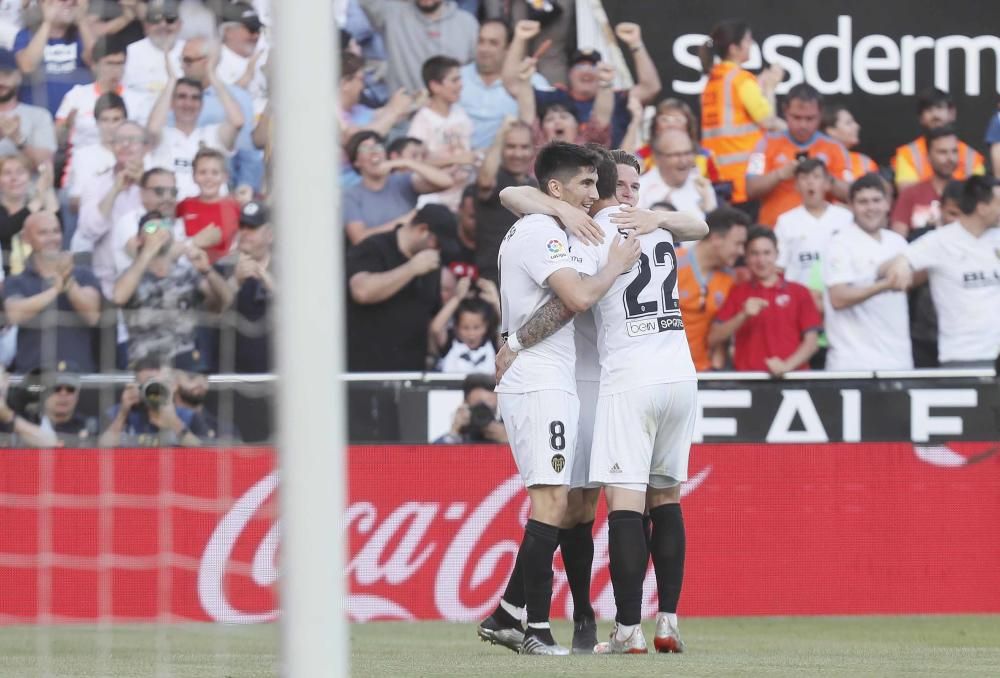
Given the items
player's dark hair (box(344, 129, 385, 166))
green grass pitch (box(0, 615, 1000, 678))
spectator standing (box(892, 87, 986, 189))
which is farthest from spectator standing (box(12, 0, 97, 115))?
spectator standing (box(892, 87, 986, 189))

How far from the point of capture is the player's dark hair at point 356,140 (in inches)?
452

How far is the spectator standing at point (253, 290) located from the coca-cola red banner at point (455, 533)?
0.62 m

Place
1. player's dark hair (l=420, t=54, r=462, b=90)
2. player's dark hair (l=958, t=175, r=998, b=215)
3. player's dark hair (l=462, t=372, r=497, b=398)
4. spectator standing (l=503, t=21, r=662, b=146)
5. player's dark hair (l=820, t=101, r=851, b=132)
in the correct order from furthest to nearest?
player's dark hair (l=820, t=101, r=851, b=132) < spectator standing (l=503, t=21, r=662, b=146) < player's dark hair (l=420, t=54, r=462, b=90) < player's dark hair (l=958, t=175, r=998, b=215) < player's dark hair (l=462, t=372, r=497, b=398)

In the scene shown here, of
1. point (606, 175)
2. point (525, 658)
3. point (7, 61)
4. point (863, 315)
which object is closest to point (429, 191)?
point (7, 61)

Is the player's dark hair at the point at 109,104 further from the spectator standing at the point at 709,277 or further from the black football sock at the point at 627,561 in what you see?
the black football sock at the point at 627,561

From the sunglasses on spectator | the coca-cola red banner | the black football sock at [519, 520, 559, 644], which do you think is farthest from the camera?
the coca-cola red banner

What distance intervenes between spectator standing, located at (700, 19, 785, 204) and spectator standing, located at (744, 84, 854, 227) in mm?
81

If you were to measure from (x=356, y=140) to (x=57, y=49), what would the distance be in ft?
7.03

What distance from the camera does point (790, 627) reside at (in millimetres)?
10016

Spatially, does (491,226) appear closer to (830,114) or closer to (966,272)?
(830,114)

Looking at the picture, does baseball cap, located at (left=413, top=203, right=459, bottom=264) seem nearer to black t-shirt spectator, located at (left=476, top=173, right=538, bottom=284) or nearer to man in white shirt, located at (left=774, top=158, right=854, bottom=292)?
black t-shirt spectator, located at (left=476, top=173, right=538, bottom=284)

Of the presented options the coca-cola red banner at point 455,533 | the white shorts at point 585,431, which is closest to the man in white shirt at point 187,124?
the coca-cola red banner at point 455,533

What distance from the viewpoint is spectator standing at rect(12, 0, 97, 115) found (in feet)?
33.1

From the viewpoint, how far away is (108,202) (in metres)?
9.63
